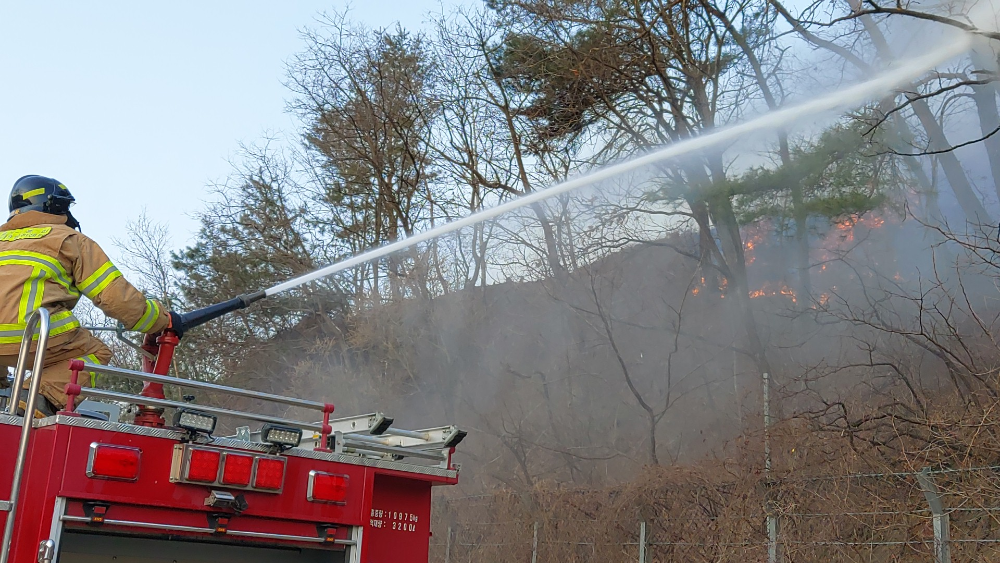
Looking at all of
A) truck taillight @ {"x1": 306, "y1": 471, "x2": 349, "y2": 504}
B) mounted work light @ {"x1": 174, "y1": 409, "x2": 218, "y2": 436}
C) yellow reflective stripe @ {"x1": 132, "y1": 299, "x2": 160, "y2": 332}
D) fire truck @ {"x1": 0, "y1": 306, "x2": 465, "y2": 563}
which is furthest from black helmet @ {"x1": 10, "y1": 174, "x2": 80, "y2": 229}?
truck taillight @ {"x1": 306, "y1": 471, "x2": 349, "y2": 504}

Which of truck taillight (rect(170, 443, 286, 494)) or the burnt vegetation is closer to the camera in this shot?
truck taillight (rect(170, 443, 286, 494))

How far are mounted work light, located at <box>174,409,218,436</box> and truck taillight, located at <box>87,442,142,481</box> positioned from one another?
0.19 metres

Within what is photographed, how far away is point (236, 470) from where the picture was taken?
3619 millimetres

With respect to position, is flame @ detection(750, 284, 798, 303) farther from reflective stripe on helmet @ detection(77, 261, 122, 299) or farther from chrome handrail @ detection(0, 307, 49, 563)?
chrome handrail @ detection(0, 307, 49, 563)

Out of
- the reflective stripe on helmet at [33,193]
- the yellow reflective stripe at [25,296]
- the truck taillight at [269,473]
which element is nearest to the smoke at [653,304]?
the reflective stripe on helmet at [33,193]

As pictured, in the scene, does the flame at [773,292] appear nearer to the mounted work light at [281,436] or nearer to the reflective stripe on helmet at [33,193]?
the mounted work light at [281,436]

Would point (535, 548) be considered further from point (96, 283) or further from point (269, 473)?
point (96, 283)

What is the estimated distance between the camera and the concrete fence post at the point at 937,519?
629 cm

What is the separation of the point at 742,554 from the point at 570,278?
7.14m

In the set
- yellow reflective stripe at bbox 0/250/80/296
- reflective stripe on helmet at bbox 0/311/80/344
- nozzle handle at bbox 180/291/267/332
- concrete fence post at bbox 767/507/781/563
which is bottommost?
concrete fence post at bbox 767/507/781/563

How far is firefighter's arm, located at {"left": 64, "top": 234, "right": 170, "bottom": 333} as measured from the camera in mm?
3947

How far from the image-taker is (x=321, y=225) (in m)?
Answer: 20.2

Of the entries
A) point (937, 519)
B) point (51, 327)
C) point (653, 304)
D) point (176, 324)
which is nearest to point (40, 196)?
point (51, 327)

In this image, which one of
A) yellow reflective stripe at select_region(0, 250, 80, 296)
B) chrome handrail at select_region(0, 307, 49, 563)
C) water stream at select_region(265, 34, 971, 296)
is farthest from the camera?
water stream at select_region(265, 34, 971, 296)
